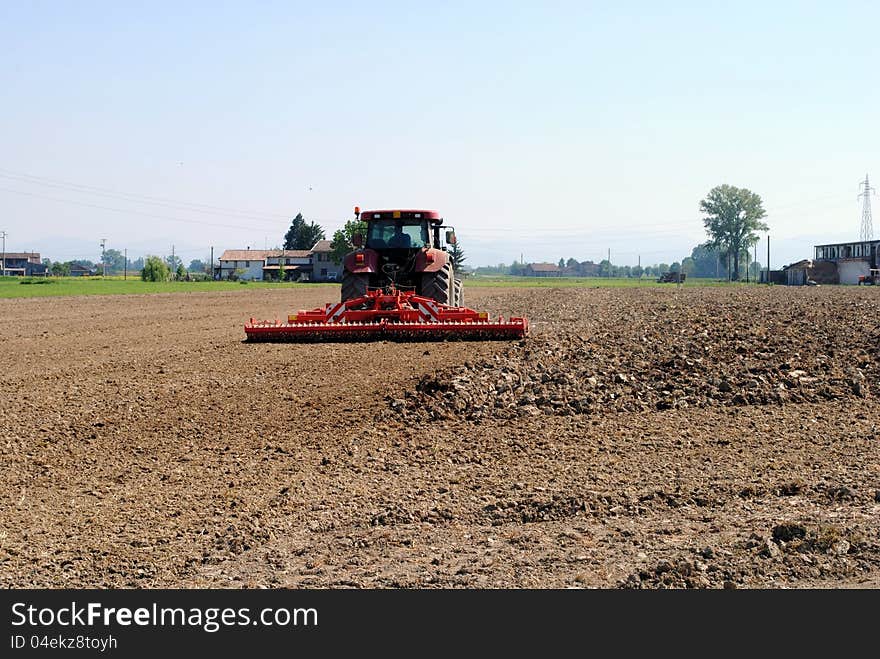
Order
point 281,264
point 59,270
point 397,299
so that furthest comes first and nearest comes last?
point 59,270 → point 281,264 → point 397,299

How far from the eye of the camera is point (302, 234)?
416 ft

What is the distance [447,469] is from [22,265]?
181740 mm

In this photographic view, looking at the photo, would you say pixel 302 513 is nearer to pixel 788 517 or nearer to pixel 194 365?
pixel 788 517

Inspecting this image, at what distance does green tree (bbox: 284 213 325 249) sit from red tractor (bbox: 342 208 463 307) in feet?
357

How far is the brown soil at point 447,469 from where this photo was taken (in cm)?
512

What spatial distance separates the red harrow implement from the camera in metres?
15.3

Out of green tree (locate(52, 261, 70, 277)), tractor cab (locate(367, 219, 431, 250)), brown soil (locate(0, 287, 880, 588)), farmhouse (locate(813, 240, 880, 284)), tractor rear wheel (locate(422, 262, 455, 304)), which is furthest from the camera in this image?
green tree (locate(52, 261, 70, 277))

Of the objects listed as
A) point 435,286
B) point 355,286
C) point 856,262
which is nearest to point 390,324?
point 435,286

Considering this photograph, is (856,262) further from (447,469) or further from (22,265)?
(22,265)

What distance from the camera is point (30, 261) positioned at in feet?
571

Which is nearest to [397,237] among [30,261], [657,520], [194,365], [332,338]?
[332,338]

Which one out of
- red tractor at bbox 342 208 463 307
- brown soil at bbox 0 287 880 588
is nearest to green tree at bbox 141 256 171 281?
red tractor at bbox 342 208 463 307

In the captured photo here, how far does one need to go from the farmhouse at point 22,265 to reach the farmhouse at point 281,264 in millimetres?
47129

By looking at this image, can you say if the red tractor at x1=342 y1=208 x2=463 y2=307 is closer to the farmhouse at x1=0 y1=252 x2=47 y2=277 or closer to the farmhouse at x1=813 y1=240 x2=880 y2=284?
the farmhouse at x1=813 y1=240 x2=880 y2=284
